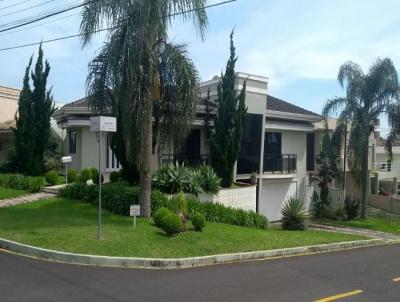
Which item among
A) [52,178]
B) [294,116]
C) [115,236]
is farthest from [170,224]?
[294,116]

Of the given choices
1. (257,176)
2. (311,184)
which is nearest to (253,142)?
(257,176)

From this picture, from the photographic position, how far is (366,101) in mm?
28359

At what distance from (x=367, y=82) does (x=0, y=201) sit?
20.7 m

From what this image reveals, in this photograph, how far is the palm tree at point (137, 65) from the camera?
1413cm

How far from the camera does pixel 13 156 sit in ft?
80.5

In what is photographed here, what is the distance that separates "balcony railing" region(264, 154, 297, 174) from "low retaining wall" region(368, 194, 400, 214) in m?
11.7

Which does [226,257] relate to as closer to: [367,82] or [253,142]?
[253,142]

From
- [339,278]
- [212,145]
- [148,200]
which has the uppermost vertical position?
[212,145]

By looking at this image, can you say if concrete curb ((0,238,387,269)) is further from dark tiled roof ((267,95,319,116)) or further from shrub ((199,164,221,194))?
dark tiled roof ((267,95,319,116))

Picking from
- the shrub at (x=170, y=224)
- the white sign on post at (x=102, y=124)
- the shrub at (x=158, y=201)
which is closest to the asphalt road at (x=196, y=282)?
the shrub at (x=170, y=224)

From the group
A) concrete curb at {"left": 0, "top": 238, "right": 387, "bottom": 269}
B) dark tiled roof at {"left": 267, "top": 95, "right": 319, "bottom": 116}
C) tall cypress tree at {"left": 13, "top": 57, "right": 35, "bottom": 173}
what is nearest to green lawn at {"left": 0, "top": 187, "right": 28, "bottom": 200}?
tall cypress tree at {"left": 13, "top": 57, "right": 35, "bottom": 173}

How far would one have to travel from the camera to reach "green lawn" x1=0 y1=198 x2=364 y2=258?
11234mm

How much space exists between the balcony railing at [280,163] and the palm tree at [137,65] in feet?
40.3

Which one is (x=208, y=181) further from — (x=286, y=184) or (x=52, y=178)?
(x=286, y=184)
